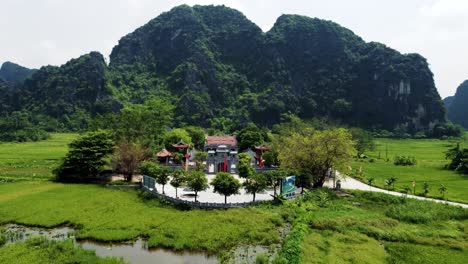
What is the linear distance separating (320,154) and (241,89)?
146 metres

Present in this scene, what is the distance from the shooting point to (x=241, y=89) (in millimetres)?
190250

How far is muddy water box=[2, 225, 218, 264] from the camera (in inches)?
1024

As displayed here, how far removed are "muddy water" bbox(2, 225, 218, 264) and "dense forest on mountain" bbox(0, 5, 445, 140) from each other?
116731 mm

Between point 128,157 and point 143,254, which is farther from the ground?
point 128,157

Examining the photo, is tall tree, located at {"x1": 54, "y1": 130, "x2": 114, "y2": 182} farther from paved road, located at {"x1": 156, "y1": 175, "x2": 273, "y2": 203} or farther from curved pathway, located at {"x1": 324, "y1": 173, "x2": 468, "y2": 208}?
curved pathway, located at {"x1": 324, "y1": 173, "x2": 468, "y2": 208}

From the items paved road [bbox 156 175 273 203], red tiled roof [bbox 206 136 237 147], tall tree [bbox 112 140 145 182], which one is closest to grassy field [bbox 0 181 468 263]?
paved road [bbox 156 175 273 203]

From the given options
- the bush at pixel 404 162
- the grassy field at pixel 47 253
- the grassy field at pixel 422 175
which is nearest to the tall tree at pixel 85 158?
the grassy field at pixel 47 253

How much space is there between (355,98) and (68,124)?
140m

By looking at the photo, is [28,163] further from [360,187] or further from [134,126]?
[360,187]

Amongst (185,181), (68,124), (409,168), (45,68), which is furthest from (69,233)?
(45,68)

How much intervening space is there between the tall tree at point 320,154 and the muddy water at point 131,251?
77.1ft

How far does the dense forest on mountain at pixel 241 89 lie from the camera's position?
160 meters

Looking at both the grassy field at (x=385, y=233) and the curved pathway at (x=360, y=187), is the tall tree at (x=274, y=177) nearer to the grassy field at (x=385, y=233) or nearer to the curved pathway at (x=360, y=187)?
the grassy field at (x=385, y=233)

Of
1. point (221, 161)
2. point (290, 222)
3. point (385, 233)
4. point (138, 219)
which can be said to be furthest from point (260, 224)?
point (221, 161)
